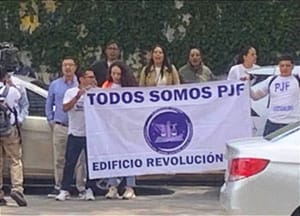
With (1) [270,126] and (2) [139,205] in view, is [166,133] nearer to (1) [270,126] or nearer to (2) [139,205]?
(2) [139,205]

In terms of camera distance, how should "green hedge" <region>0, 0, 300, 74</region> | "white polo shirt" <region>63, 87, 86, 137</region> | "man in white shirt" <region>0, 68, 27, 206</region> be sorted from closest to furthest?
"man in white shirt" <region>0, 68, 27, 206</region>
"white polo shirt" <region>63, 87, 86, 137</region>
"green hedge" <region>0, 0, 300, 74</region>

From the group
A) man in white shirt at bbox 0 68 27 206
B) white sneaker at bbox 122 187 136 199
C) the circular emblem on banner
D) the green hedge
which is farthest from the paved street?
the green hedge

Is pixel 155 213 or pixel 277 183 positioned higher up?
pixel 277 183

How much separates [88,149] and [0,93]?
4.47 ft

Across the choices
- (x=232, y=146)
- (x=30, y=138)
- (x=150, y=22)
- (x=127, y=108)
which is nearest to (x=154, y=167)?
(x=127, y=108)

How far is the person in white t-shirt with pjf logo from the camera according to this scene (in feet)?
40.4

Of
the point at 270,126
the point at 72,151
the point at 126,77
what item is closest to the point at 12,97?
the point at 72,151

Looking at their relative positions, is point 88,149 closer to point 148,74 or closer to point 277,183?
point 148,74

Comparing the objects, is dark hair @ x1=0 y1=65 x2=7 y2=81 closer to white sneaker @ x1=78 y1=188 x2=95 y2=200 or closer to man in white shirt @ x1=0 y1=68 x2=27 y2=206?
man in white shirt @ x1=0 y1=68 x2=27 y2=206

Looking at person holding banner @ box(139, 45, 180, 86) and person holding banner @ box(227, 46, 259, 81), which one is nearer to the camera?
person holding banner @ box(139, 45, 180, 86)

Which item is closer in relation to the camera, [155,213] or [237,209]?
[237,209]

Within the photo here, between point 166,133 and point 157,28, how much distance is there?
9.83 metres

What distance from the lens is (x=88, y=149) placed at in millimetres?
12297

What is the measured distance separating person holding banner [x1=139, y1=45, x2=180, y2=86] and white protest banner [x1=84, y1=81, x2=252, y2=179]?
82cm
